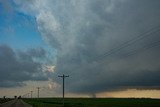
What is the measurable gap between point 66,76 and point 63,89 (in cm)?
433

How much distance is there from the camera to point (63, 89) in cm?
7469

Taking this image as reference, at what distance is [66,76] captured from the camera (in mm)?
77688
